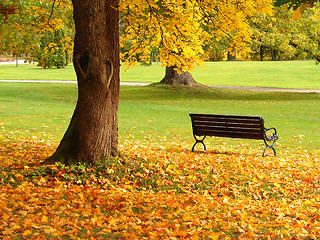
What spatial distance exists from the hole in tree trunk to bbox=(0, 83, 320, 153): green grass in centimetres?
489

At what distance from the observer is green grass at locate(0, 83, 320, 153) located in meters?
12.8

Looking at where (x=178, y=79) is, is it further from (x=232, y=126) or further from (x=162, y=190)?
(x=162, y=190)

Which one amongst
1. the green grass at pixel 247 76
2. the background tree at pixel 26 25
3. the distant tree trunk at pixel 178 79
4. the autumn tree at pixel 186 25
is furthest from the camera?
the green grass at pixel 247 76

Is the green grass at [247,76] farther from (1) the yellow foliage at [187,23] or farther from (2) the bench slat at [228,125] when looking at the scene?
(1) the yellow foliage at [187,23]

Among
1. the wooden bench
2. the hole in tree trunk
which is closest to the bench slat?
the wooden bench

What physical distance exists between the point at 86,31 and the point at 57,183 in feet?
7.81

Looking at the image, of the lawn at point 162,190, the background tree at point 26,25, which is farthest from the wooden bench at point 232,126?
the background tree at point 26,25

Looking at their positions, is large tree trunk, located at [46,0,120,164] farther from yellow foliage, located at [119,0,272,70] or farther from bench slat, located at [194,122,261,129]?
bench slat, located at [194,122,261,129]

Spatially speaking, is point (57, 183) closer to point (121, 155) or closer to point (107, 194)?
point (107, 194)

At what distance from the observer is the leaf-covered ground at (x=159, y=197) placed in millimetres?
4746

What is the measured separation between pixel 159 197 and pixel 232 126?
3.88 meters

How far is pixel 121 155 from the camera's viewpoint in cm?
758

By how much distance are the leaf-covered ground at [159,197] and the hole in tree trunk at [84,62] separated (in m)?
1.52

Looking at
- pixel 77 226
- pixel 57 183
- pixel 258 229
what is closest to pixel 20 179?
pixel 57 183
